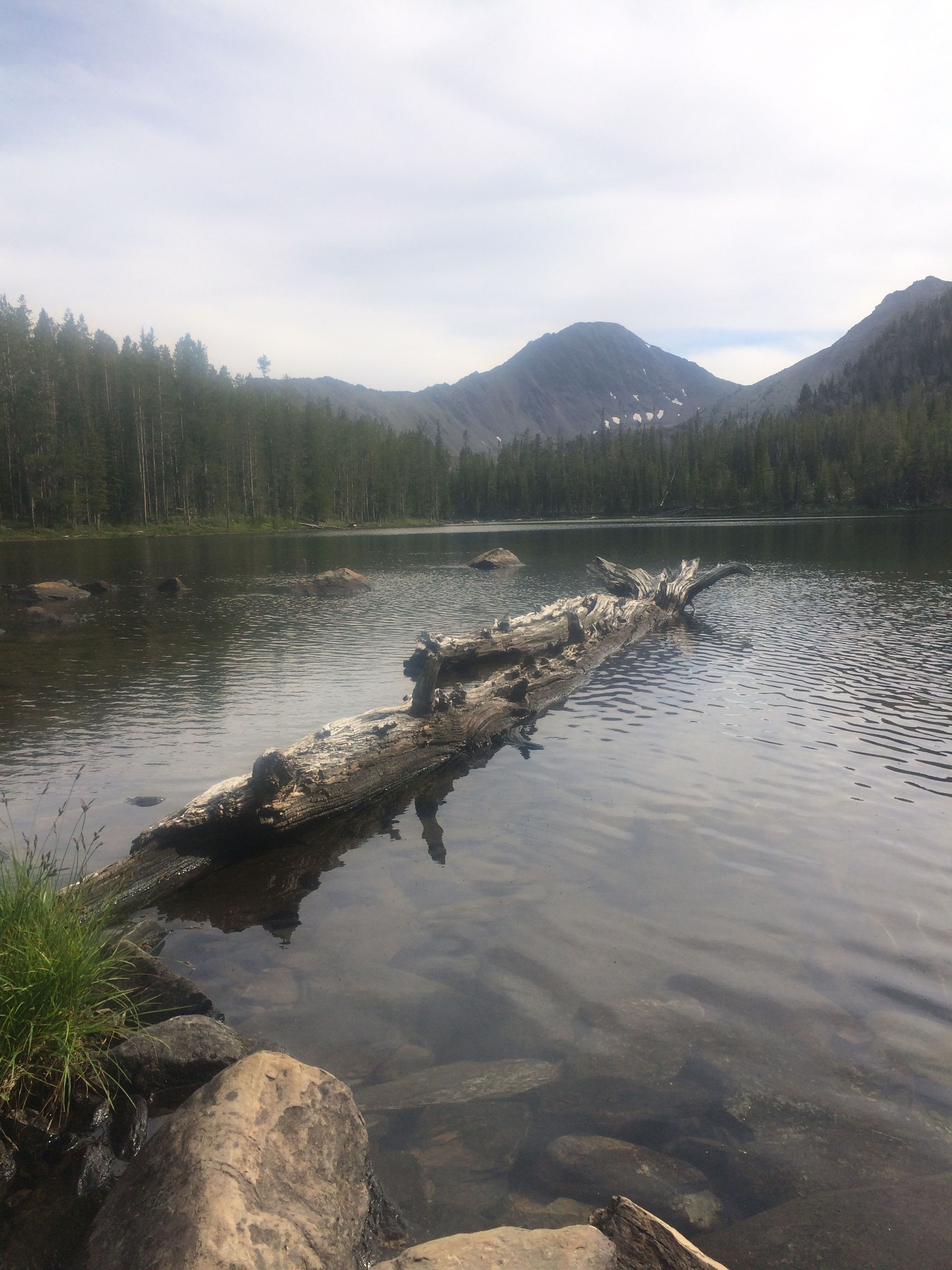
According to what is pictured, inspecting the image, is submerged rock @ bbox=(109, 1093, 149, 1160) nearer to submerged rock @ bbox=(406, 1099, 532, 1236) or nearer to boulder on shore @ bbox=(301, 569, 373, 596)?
submerged rock @ bbox=(406, 1099, 532, 1236)

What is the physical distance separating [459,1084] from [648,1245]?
231cm

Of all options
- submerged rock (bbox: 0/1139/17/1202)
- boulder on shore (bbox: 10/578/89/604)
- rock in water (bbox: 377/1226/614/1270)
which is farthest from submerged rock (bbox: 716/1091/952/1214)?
boulder on shore (bbox: 10/578/89/604)

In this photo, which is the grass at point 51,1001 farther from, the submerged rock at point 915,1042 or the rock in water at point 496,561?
the rock in water at point 496,561

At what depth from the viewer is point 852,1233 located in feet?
15.5

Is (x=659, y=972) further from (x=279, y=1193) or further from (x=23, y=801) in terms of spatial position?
(x=23, y=801)

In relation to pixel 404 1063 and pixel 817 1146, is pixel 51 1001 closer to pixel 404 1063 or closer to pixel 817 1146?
pixel 404 1063

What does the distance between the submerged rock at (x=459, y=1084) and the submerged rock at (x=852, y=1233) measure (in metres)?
1.70

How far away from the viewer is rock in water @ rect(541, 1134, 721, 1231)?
4902 millimetres

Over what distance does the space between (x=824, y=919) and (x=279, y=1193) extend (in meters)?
6.34

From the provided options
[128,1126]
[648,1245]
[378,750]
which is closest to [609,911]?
[648,1245]

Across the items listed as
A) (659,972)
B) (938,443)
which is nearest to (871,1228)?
(659,972)

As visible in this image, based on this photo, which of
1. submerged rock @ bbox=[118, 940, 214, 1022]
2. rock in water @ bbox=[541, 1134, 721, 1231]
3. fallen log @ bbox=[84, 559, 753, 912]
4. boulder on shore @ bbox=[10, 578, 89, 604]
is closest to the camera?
rock in water @ bbox=[541, 1134, 721, 1231]

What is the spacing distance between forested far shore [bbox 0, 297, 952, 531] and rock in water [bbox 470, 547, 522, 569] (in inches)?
2237

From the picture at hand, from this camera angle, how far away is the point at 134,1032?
225 inches
